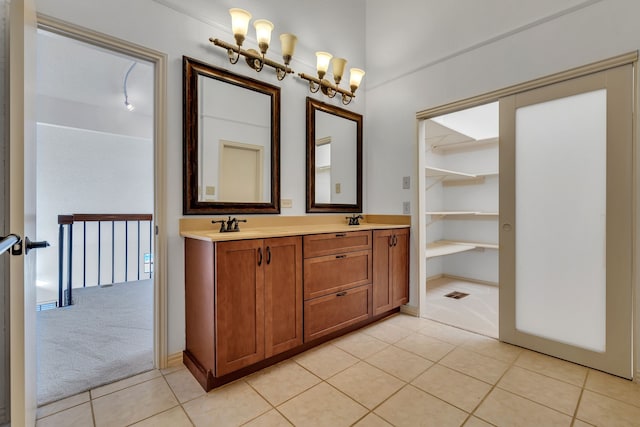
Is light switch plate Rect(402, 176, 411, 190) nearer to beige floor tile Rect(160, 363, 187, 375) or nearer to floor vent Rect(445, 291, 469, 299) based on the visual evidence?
floor vent Rect(445, 291, 469, 299)

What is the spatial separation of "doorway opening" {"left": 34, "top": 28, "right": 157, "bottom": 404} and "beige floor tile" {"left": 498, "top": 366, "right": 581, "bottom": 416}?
8.00 feet

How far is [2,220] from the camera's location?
1.43 meters

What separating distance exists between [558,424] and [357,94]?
314 cm

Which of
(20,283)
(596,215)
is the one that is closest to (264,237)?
(20,283)

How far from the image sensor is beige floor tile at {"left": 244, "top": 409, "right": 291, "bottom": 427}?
57.3 inches

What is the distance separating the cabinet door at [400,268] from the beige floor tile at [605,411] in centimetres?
146

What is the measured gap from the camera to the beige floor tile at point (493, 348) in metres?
2.16

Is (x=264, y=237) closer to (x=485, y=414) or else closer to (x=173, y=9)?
(x=485, y=414)

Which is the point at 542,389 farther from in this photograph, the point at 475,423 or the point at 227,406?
the point at 227,406

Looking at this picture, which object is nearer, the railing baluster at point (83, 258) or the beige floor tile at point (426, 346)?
the beige floor tile at point (426, 346)

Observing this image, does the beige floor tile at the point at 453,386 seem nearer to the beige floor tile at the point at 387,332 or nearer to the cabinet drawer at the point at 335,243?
the beige floor tile at the point at 387,332

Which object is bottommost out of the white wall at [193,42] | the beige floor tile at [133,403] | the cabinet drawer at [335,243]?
the beige floor tile at [133,403]

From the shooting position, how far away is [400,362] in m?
2.07

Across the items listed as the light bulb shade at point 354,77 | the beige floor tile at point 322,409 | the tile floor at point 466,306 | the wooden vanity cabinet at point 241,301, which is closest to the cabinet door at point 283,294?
the wooden vanity cabinet at point 241,301
